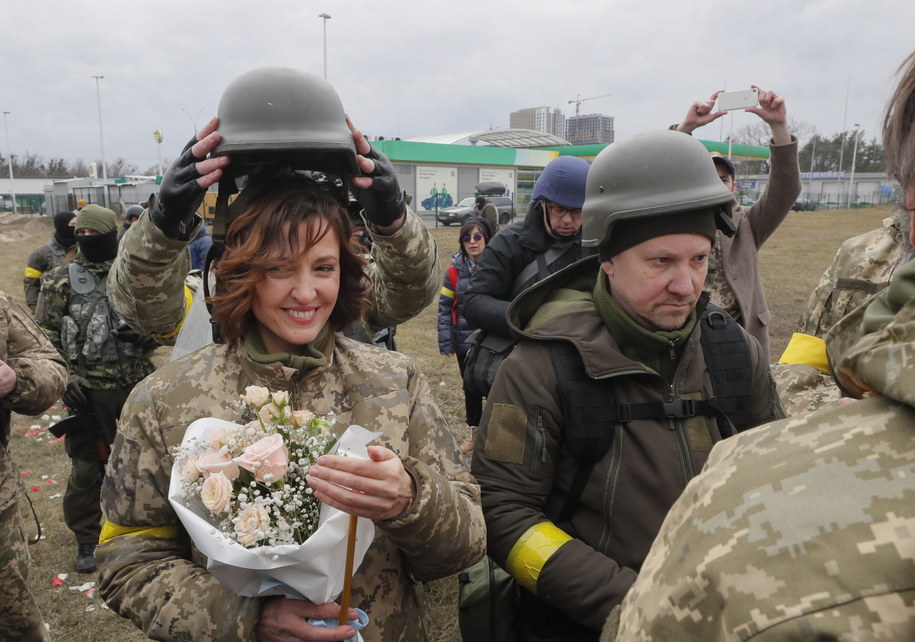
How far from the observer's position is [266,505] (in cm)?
147

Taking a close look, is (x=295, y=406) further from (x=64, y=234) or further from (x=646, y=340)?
(x=64, y=234)

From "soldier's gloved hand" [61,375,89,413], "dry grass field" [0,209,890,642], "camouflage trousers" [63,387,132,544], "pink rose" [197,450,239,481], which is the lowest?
"dry grass field" [0,209,890,642]

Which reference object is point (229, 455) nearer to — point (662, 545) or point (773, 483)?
point (662, 545)

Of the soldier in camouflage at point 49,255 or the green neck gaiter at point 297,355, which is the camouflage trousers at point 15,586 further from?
the soldier in camouflage at point 49,255

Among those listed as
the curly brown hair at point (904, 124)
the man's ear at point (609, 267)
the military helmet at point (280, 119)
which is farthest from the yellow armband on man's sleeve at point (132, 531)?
the curly brown hair at point (904, 124)

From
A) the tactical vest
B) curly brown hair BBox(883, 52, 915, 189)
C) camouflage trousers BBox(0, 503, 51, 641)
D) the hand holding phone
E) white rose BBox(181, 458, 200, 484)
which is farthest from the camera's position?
the tactical vest

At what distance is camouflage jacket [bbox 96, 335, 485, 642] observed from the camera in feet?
5.42

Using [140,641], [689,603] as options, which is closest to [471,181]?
[140,641]

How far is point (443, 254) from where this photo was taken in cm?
2062

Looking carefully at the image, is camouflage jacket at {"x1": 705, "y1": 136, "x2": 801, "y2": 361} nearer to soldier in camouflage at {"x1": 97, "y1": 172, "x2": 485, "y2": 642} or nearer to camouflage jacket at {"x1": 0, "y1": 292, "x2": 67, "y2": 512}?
soldier in camouflage at {"x1": 97, "y1": 172, "x2": 485, "y2": 642}

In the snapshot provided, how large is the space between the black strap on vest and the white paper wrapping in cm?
72

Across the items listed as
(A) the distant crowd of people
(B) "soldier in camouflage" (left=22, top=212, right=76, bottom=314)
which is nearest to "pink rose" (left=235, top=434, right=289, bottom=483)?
(A) the distant crowd of people

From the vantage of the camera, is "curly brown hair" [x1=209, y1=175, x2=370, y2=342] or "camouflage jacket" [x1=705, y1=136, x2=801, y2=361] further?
"camouflage jacket" [x1=705, y1=136, x2=801, y2=361]

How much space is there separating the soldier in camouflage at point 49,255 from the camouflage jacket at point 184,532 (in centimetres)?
618
